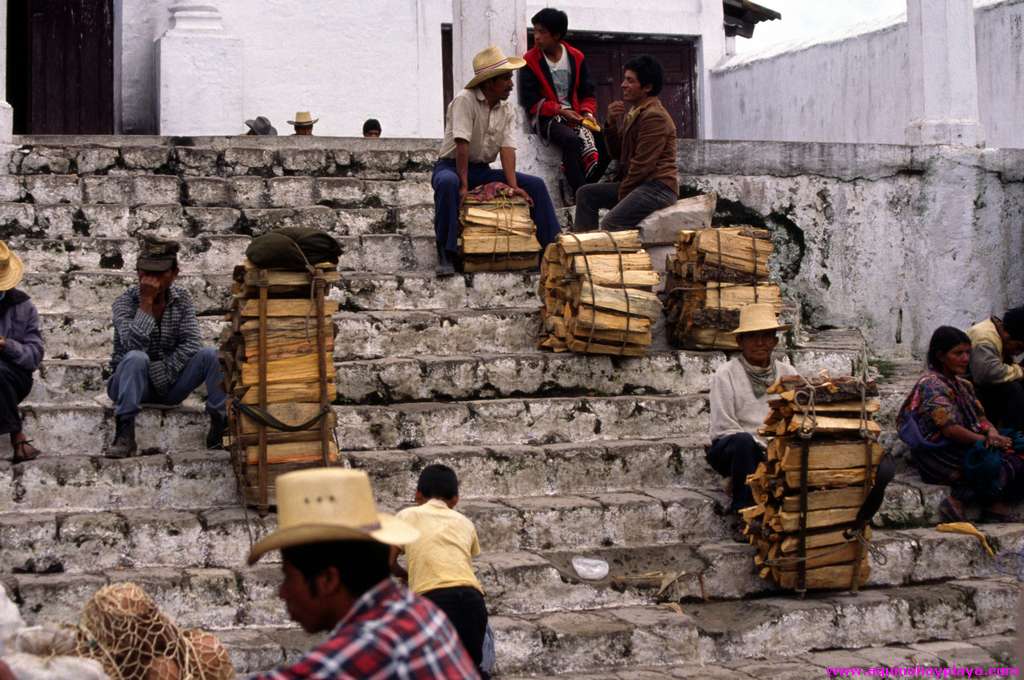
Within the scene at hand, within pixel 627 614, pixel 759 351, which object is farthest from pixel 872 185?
pixel 627 614

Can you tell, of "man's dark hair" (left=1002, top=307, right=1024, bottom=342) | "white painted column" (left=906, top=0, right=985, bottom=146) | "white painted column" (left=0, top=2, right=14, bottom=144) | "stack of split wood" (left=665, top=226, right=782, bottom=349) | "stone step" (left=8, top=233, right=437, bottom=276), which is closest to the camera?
"man's dark hair" (left=1002, top=307, right=1024, bottom=342)

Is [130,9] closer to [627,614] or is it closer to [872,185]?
[872,185]

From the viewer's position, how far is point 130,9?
13.4 meters

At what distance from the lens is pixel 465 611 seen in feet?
18.0

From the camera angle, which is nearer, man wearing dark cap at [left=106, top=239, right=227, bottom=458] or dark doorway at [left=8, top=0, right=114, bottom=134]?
man wearing dark cap at [left=106, top=239, right=227, bottom=458]

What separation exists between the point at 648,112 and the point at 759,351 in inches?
94.9

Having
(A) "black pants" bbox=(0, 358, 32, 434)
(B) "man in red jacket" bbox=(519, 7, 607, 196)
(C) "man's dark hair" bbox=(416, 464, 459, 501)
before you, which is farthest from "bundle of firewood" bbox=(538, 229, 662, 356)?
(A) "black pants" bbox=(0, 358, 32, 434)

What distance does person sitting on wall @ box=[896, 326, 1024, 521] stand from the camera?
7.96m

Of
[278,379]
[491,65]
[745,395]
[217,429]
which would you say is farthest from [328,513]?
[491,65]

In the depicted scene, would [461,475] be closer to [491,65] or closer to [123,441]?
[123,441]

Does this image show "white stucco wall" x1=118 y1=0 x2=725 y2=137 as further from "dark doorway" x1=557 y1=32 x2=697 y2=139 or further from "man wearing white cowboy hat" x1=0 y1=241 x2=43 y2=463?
"man wearing white cowboy hat" x1=0 y1=241 x2=43 y2=463

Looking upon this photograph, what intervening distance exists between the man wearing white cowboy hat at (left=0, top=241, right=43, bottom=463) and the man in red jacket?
4.02 m

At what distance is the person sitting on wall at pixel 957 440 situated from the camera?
7965 millimetres

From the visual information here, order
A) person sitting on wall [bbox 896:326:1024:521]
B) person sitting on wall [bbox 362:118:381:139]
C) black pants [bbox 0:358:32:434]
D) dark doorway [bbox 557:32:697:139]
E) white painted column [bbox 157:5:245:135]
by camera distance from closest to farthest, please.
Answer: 1. black pants [bbox 0:358:32:434]
2. person sitting on wall [bbox 896:326:1024:521]
3. white painted column [bbox 157:5:245:135]
4. person sitting on wall [bbox 362:118:381:139]
5. dark doorway [bbox 557:32:697:139]
